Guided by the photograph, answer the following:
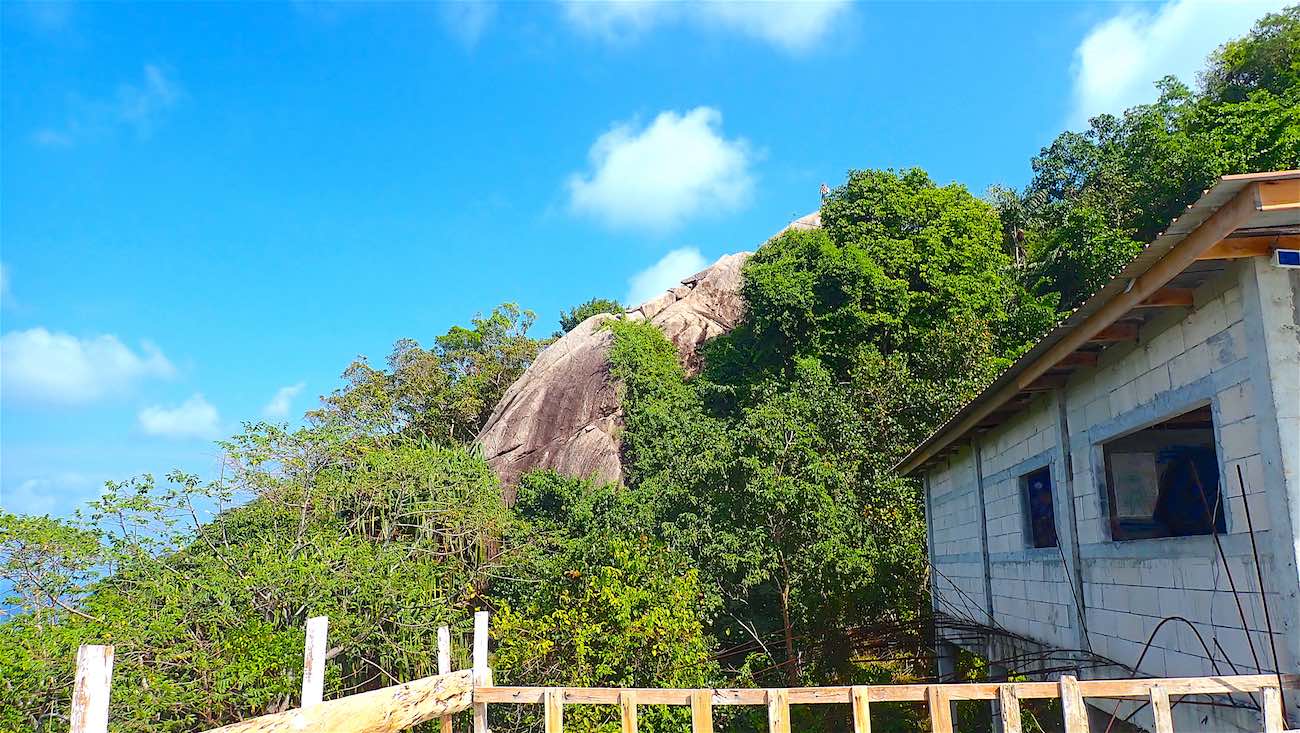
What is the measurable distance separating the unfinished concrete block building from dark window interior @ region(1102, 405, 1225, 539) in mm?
22

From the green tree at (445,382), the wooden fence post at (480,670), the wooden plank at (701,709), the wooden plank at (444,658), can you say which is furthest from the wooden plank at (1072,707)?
the green tree at (445,382)

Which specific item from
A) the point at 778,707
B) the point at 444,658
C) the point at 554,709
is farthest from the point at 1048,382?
the point at 444,658

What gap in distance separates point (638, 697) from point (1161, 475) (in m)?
5.91

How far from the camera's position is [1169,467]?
27.1ft

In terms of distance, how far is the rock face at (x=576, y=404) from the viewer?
27.2 m

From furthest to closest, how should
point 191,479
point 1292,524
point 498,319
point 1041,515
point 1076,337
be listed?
point 498,319 → point 191,479 → point 1041,515 → point 1076,337 → point 1292,524

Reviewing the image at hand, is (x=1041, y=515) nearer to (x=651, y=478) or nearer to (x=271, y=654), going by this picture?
(x=271, y=654)

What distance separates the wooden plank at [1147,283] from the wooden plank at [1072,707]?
7.62 ft

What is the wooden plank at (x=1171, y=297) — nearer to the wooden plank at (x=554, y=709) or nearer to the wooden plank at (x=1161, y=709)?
the wooden plank at (x=1161, y=709)

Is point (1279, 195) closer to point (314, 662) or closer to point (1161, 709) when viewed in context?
point (1161, 709)

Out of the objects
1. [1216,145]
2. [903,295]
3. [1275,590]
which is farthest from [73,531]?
[1216,145]

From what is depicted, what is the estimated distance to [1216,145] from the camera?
23547 mm

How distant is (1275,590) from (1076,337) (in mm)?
2200

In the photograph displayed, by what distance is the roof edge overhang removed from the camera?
428 cm
